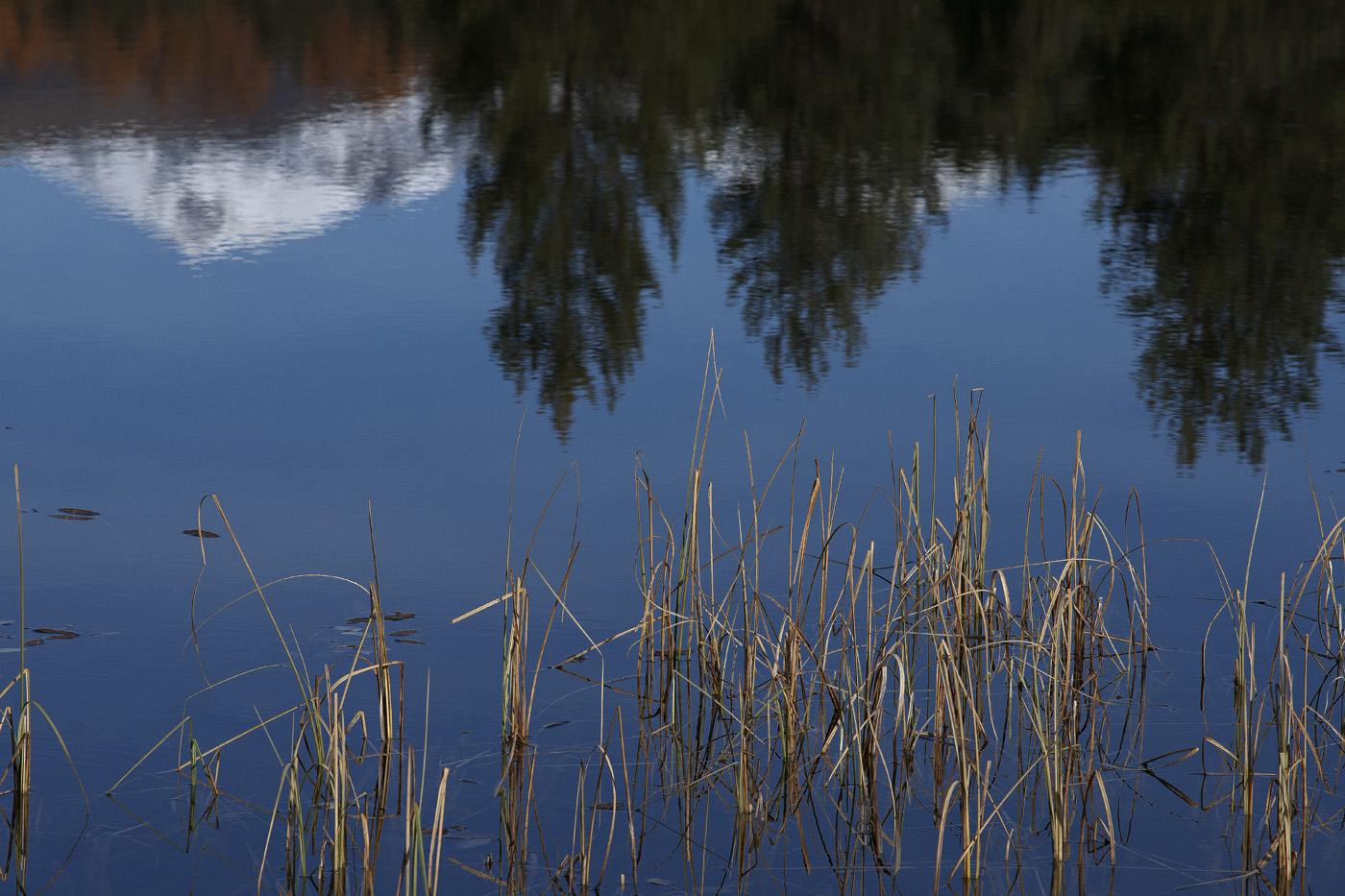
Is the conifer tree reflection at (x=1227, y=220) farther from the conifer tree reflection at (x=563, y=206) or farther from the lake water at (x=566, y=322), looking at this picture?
the conifer tree reflection at (x=563, y=206)

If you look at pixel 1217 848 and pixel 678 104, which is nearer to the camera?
pixel 1217 848

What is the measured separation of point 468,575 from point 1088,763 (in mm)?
2507

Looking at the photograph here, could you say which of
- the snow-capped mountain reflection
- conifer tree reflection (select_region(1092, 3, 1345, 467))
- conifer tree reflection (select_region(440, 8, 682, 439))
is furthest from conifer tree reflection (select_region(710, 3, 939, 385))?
the snow-capped mountain reflection

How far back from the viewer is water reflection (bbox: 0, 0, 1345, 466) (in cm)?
911

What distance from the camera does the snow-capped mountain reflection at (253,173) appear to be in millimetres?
11086

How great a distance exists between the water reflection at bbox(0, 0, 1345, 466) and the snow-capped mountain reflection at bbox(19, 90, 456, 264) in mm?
45

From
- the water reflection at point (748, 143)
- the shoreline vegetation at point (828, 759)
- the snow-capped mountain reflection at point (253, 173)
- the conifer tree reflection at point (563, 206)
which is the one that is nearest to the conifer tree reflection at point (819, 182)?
the water reflection at point (748, 143)

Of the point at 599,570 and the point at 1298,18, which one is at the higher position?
the point at 1298,18

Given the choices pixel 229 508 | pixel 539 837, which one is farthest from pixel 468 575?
pixel 539 837

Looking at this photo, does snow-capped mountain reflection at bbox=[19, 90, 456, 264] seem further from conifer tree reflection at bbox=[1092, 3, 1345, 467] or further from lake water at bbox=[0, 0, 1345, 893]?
conifer tree reflection at bbox=[1092, 3, 1345, 467]

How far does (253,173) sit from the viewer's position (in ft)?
41.3

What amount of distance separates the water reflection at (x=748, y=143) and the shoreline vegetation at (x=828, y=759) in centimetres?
275

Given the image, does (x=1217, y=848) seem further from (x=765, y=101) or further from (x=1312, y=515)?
(x=765, y=101)

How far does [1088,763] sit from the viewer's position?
4242 mm
